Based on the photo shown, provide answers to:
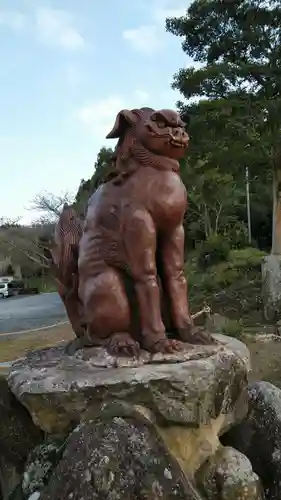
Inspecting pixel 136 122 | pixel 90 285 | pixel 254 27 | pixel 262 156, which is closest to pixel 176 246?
pixel 90 285

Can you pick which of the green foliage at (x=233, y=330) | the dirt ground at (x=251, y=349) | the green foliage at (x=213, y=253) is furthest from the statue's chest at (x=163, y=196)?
the green foliage at (x=213, y=253)

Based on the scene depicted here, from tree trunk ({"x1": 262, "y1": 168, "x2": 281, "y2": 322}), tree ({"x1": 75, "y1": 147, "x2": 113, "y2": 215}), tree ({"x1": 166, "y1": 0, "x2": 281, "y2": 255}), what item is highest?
tree ({"x1": 166, "y1": 0, "x2": 281, "y2": 255})

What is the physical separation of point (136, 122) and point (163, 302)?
69 cm

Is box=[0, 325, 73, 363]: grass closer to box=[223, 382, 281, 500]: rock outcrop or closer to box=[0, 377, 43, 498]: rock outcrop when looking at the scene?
box=[0, 377, 43, 498]: rock outcrop

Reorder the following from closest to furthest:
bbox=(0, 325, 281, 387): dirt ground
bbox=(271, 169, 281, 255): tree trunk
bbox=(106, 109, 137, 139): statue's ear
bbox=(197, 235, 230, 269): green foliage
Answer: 1. bbox=(106, 109, 137, 139): statue's ear
2. bbox=(0, 325, 281, 387): dirt ground
3. bbox=(271, 169, 281, 255): tree trunk
4. bbox=(197, 235, 230, 269): green foliage

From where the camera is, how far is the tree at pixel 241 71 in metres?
9.82

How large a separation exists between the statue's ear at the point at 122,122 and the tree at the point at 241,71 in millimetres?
7907

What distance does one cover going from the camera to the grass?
822cm

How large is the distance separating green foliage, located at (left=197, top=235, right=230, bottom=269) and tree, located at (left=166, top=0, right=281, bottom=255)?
4.04m

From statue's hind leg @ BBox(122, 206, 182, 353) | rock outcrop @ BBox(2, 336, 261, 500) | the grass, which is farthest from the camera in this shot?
the grass

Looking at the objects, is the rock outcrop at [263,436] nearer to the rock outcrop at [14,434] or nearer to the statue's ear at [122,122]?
the rock outcrop at [14,434]

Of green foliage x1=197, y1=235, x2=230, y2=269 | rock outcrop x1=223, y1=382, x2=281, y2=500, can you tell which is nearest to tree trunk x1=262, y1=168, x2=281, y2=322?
green foliage x1=197, y1=235, x2=230, y2=269

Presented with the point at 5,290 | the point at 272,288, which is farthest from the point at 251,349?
the point at 5,290

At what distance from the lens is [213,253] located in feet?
49.1
